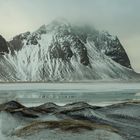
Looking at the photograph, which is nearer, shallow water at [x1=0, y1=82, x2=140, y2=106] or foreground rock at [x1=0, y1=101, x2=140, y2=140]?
foreground rock at [x1=0, y1=101, x2=140, y2=140]

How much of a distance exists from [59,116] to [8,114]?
4097 millimetres

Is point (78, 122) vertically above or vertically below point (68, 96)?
below

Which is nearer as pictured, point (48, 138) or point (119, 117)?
point (48, 138)

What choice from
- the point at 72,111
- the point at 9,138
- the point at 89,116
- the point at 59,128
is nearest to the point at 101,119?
the point at 89,116

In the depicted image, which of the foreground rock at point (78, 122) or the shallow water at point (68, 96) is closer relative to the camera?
the foreground rock at point (78, 122)

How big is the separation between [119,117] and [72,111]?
4.57 m

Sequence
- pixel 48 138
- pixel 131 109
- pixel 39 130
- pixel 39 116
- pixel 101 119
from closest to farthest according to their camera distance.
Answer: pixel 48 138 < pixel 39 130 < pixel 101 119 < pixel 39 116 < pixel 131 109

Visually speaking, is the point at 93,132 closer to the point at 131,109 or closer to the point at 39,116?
the point at 39,116

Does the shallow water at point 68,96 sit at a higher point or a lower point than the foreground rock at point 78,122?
higher

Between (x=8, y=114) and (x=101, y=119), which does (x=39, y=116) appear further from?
(x=101, y=119)

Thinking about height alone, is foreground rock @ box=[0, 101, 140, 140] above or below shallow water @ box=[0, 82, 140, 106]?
below

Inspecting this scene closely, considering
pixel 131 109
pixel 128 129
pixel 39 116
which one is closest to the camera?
pixel 128 129

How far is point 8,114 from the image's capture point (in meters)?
37.0

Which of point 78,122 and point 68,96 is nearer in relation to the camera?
point 78,122
